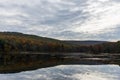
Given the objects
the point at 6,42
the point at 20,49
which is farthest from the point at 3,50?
the point at 20,49

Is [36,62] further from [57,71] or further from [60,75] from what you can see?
[60,75]

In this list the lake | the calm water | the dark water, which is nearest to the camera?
the calm water

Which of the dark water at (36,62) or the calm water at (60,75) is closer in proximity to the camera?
the calm water at (60,75)

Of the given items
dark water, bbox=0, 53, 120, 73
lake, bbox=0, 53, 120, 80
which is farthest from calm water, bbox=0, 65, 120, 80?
dark water, bbox=0, 53, 120, 73

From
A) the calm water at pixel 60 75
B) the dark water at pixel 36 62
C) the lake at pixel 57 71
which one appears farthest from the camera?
the dark water at pixel 36 62

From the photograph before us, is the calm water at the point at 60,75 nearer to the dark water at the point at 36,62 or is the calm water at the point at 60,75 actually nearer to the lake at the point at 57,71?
the lake at the point at 57,71

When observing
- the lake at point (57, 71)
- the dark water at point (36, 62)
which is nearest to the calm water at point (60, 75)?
the lake at point (57, 71)

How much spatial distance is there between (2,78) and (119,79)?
50.6ft

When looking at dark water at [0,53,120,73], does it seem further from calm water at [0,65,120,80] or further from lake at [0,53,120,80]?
calm water at [0,65,120,80]

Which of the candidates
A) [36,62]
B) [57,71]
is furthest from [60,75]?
[36,62]

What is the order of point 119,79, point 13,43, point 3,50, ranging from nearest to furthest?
point 119,79, point 3,50, point 13,43

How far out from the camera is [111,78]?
42.2 meters

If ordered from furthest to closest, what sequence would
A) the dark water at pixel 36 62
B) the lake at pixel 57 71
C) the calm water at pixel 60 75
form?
the dark water at pixel 36 62 → the lake at pixel 57 71 → the calm water at pixel 60 75

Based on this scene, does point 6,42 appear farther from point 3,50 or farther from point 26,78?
point 26,78
